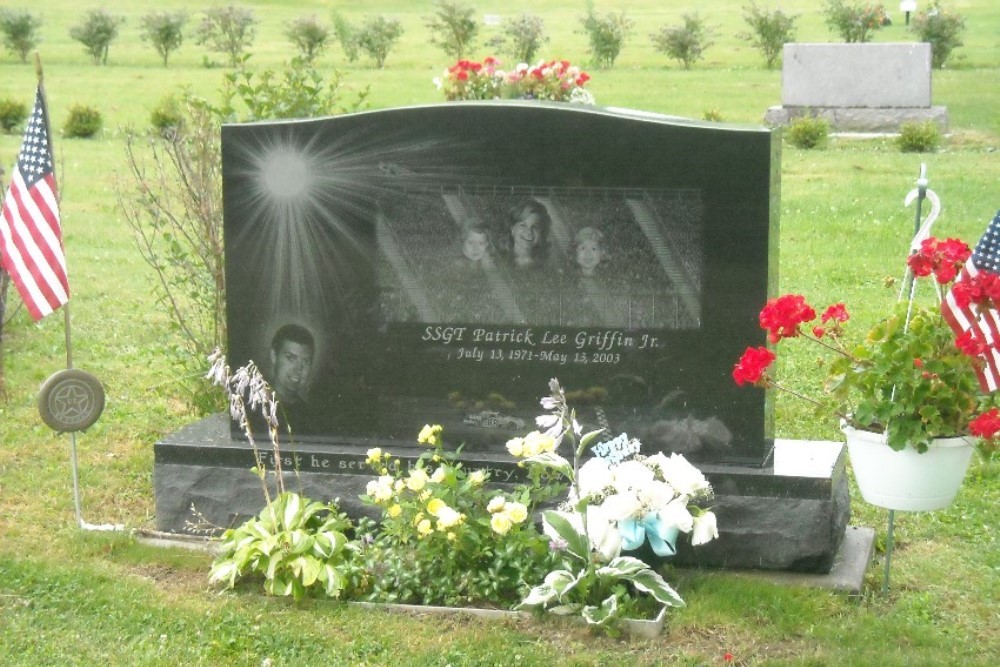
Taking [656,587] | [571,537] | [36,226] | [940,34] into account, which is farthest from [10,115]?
[656,587]

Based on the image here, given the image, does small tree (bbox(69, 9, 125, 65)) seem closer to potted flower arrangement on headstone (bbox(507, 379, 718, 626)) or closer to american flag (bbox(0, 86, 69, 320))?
american flag (bbox(0, 86, 69, 320))

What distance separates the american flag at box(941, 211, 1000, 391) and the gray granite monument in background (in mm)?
743

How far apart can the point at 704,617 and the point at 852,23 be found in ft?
93.1

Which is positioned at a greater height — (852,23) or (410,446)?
(852,23)

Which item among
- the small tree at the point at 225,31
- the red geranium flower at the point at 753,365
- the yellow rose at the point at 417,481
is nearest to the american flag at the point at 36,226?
the yellow rose at the point at 417,481

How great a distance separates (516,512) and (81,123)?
18912mm

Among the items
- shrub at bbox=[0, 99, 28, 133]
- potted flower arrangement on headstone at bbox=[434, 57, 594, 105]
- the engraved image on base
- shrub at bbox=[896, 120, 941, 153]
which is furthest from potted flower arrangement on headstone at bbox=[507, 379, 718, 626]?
shrub at bbox=[0, 99, 28, 133]

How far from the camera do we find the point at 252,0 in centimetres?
5578

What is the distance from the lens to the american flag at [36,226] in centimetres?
648

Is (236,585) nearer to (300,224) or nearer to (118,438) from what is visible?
(300,224)

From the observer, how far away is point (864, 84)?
21484 mm

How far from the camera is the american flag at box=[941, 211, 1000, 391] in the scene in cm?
550

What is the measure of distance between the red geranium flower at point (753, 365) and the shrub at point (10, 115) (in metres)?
20.1

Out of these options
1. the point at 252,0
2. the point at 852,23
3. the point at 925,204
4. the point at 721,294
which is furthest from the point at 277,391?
the point at 252,0
